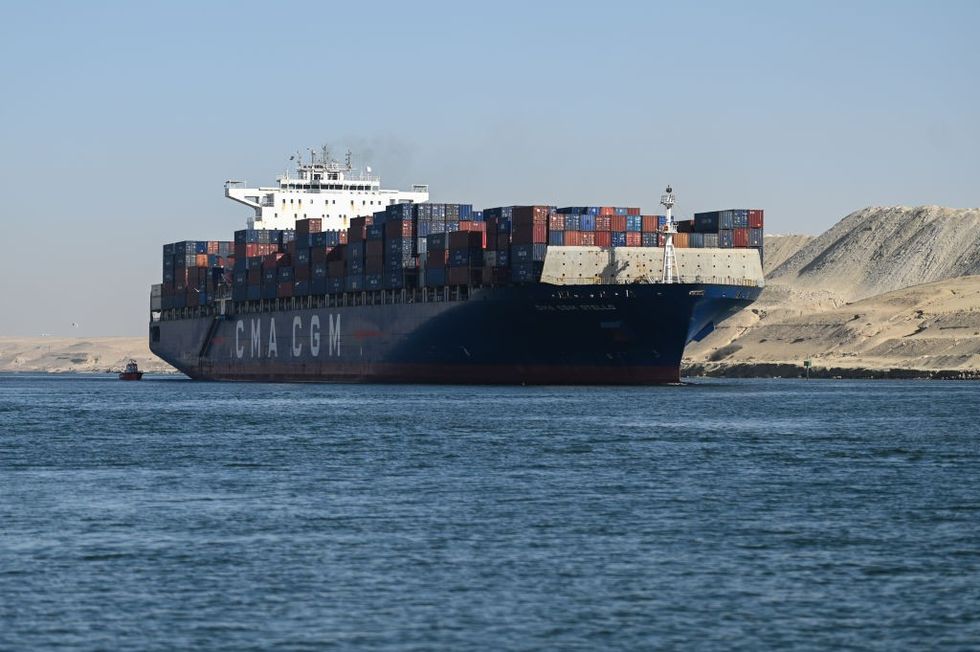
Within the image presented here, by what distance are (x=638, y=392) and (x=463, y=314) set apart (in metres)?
13.0

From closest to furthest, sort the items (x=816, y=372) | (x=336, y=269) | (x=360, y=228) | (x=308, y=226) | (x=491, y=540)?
(x=491, y=540), (x=360, y=228), (x=336, y=269), (x=308, y=226), (x=816, y=372)

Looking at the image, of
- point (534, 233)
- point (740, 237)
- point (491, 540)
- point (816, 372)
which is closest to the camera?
point (491, 540)

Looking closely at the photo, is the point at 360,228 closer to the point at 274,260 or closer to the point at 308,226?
the point at 308,226

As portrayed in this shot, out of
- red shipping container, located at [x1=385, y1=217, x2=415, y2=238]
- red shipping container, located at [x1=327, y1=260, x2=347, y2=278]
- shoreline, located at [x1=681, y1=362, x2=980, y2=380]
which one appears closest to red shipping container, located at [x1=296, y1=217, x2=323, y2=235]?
red shipping container, located at [x1=327, y1=260, x2=347, y2=278]

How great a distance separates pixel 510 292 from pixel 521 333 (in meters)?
2.80

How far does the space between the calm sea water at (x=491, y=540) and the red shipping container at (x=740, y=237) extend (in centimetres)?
4017

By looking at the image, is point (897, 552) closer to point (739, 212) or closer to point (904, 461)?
point (904, 461)

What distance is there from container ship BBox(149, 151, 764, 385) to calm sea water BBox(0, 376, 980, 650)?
1386 inches

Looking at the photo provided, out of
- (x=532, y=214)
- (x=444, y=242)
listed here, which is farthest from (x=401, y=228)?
(x=532, y=214)

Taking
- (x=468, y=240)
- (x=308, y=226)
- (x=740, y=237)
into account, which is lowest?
(x=468, y=240)

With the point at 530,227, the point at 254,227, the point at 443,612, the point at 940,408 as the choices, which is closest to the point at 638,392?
the point at 530,227

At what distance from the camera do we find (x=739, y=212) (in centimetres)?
9462

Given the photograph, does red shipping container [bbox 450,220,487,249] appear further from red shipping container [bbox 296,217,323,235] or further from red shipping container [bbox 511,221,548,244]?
red shipping container [bbox 296,217,323,235]

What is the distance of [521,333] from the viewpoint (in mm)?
93688
